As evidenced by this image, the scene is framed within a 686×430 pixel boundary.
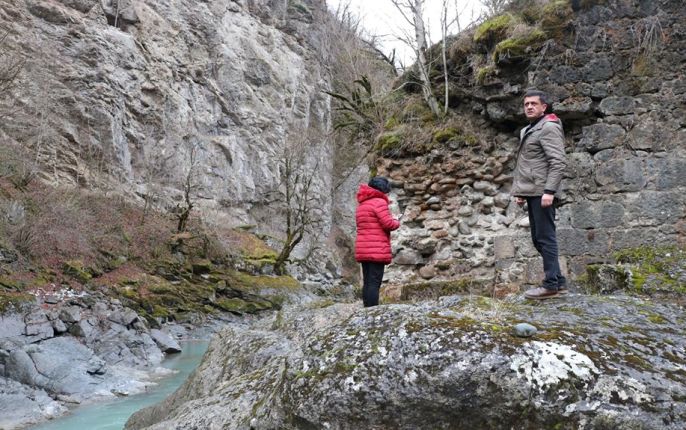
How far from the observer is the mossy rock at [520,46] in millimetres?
7027

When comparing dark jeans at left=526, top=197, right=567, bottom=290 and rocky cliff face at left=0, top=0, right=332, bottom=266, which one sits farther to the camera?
rocky cliff face at left=0, top=0, right=332, bottom=266

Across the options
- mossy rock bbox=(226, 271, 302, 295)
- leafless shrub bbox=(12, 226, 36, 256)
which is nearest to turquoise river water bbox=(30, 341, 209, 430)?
leafless shrub bbox=(12, 226, 36, 256)

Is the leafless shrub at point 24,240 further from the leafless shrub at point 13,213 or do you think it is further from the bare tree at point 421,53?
the bare tree at point 421,53

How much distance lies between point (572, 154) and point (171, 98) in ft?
84.5

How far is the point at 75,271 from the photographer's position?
15.9 m

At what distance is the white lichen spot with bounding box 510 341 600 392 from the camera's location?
2.37m

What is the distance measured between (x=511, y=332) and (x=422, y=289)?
4.75 metres

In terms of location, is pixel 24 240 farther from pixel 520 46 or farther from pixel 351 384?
pixel 351 384

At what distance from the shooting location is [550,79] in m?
6.85

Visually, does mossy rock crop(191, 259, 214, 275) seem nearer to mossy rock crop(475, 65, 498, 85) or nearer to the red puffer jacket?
mossy rock crop(475, 65, 498, 85)

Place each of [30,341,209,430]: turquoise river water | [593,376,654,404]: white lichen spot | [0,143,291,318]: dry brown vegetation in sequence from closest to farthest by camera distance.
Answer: [593,376,654,404]: white lichen spot → [30,341,209,430]: turquoise river water → [0,143,291,318]: dry brown vegetation

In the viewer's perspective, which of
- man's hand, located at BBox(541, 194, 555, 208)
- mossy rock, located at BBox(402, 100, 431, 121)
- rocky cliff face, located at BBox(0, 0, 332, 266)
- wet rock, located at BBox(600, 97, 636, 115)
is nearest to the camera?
man's hand, located at BBox(541, 194, 555, 208)

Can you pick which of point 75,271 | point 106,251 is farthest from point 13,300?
point 106,251

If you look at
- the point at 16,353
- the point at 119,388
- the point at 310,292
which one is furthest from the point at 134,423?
the point at 310,292
